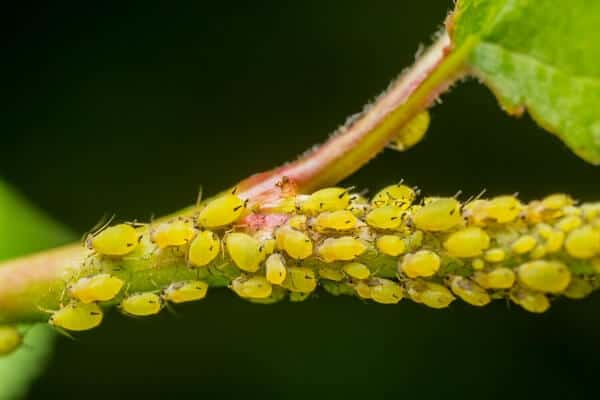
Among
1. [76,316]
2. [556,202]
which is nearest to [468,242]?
[556,202]

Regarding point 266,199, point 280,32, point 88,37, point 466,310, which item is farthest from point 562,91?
point 88,37

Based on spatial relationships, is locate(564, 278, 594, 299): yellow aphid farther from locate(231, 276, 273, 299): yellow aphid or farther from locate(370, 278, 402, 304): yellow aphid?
locate(231, 276, 273, 299): yellow aphid

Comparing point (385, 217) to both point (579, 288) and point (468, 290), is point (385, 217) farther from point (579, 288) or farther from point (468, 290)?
point (579, 288)

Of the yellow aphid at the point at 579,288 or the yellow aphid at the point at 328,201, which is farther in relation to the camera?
the yellow aphid at the point at 328,201

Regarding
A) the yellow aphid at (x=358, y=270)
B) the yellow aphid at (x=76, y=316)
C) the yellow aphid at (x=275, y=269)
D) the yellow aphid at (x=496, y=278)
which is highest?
the yellow aphid at (x=76, y=316)

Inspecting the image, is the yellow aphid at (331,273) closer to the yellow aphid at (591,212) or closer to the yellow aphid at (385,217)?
the yellow aphid at (385,217)

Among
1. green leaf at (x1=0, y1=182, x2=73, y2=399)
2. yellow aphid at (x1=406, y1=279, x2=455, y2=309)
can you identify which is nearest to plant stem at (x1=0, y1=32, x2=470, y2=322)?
yellow aphid at (x1=406, y1=279, x2=455, y2=309)

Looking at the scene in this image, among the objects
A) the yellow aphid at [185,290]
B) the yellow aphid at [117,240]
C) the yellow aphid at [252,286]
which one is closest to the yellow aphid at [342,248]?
the yellow aphid at [252,286]

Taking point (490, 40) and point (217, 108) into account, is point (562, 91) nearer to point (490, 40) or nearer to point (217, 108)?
point (490, 40)
